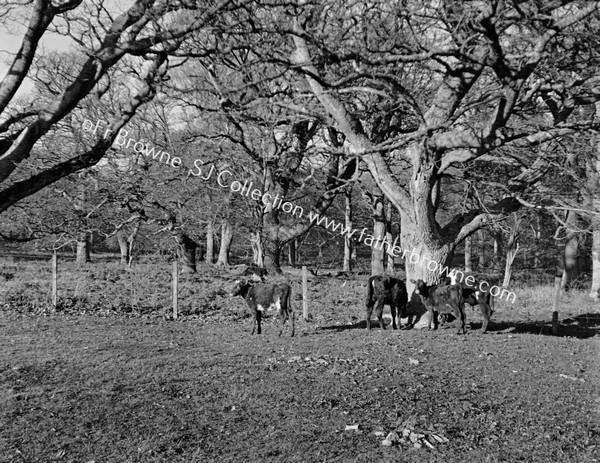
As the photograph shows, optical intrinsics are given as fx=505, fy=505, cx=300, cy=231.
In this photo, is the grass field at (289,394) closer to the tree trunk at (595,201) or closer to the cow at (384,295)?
the cow at (384,295)

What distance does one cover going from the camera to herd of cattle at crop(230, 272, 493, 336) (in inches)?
458

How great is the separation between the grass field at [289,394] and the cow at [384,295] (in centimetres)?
70

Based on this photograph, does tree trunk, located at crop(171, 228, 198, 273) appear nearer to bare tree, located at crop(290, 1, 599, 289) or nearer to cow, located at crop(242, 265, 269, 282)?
cow, located at crop(242, 265, 269, 282)

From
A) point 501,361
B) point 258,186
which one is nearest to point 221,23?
point 501,361

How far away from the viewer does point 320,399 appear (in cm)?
636

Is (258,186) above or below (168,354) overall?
above

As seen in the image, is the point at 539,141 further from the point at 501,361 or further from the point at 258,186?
the point at 258,186

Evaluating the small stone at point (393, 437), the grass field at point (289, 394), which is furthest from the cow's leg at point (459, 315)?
the small stone at point (393, 437)

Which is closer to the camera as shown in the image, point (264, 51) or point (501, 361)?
point (501, 361)

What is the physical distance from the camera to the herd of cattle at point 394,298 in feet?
38.1

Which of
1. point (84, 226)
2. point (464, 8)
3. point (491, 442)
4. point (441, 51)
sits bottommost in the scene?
point (491, 442)

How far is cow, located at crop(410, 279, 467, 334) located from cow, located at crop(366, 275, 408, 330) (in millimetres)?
497

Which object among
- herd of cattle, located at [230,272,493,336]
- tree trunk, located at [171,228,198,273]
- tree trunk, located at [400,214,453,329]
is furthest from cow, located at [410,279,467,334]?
tree trunk, located at [171,228,198,273]

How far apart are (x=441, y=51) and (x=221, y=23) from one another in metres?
3.98
